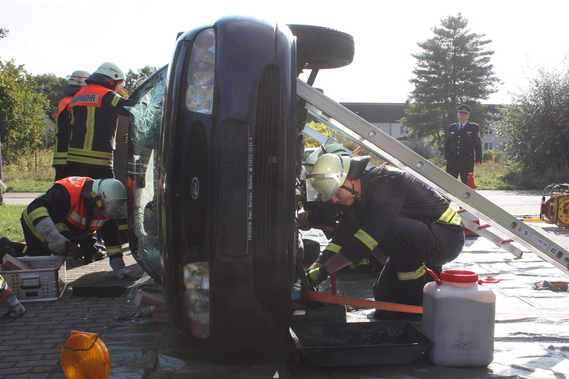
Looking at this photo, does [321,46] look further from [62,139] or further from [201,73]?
[62,139]

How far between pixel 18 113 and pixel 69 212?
15462mm

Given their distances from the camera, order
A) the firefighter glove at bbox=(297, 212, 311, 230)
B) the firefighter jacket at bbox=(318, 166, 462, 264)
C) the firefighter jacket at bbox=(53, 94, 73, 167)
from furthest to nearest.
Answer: the firefighter jacket at bbox=(53, 94, 73, 167)
the firefighter glove at bbox=(297, 212, 311, 230)
the firefighter jacket at bbox=(318, 166, 462, 264)

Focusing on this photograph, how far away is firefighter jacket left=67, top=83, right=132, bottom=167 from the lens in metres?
4.80

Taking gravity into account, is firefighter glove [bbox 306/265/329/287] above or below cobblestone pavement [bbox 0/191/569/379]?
above

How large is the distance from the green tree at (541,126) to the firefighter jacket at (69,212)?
17304 millimetres

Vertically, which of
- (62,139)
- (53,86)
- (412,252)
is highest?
(53,86)

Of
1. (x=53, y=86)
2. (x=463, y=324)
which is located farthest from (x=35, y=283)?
(x=53, y=86)

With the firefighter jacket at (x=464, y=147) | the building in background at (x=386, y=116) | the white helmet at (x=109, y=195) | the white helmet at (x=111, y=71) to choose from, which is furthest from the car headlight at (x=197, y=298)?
the building in background at (x=386, y=116)

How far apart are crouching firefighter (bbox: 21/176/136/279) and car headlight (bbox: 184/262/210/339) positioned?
1926 millimetres

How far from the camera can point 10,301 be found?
3.38 metres

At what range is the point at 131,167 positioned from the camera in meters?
3.56

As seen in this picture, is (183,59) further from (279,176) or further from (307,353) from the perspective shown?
(307,353)

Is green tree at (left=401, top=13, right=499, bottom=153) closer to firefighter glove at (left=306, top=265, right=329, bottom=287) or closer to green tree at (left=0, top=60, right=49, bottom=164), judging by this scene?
green tree at (left=0, top=60, right=49, bottom=164)

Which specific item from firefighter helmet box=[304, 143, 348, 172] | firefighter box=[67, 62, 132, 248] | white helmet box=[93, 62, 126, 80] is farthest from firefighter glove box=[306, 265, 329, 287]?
white helmet box=[93, 62, 126, 80]
